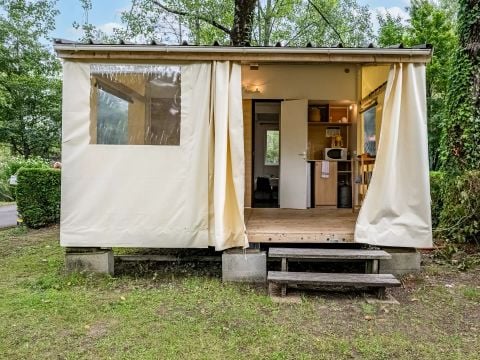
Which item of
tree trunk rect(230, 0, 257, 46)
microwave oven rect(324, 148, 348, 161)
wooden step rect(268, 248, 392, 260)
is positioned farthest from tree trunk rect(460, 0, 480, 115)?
tree trunk rect(230, 0, 257, 46)

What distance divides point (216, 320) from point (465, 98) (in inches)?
191

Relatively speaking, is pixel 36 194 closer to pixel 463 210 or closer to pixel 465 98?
pixel 463 210

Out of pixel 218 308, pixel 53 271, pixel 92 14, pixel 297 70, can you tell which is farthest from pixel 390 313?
pixel 92 14

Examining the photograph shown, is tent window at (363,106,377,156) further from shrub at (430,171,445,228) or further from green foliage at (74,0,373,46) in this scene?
green foliage at (74,0,373,46)

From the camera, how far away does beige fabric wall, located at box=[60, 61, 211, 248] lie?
4.24 meters

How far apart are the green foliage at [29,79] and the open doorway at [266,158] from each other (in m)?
12.0

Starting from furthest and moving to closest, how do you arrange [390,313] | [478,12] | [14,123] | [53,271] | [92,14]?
[14,123] < [92,14] < [478,12] < [53,271] < [390,313]

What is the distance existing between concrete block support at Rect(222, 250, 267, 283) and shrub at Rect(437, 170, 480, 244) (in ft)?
9.81

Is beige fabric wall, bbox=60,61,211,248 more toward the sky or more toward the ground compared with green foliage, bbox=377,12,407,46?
more toward the ground

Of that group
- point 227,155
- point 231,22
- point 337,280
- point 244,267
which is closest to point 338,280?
point 337,280

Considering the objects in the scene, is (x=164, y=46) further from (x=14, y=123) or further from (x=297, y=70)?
(x=14, y=123)

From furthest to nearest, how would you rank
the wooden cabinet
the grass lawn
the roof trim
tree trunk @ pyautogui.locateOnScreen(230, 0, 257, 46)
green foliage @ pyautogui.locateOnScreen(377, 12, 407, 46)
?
green foliage @ pyautogui.locateOnScreen(377, 12, 407, 46) → tree trunk @ pyautogui.locateOnScreen(230, 0, 257, 46) → the wooden cabinet → the roof trim → the grass lawn

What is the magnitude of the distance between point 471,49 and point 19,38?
1816 centimetres

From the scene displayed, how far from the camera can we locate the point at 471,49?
5629 millimetres
